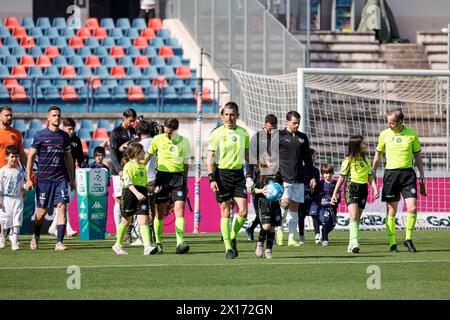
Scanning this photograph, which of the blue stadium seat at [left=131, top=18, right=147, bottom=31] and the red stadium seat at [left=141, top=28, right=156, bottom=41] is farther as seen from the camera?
the blue stadium seat at [left=131, top=18, right=147, bottom=31]

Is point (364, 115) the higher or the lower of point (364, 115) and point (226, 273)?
the higher

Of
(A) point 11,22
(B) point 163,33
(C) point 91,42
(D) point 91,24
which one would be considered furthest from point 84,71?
(A) point 11,22

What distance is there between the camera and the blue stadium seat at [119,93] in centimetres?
3050

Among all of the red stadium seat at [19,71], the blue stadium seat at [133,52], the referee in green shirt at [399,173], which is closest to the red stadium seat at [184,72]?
the blue stadium seat at [133,52]

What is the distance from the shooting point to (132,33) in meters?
33.8

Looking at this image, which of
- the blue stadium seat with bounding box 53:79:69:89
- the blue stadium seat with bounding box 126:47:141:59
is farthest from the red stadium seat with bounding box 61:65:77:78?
the blue stadium seat with bounding box 126:47:141:59

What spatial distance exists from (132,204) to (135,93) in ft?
46.2

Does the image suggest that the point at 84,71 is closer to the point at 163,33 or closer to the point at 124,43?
the point at 124,43

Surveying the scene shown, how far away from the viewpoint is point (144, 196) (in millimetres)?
16547

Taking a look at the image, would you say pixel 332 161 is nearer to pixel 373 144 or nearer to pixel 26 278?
pixel 373 144

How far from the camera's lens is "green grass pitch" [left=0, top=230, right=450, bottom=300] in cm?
1210

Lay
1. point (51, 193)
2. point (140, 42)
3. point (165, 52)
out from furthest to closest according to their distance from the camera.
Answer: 1. point (140, 42)
2. point (165, 52)
3. point (51, 193)

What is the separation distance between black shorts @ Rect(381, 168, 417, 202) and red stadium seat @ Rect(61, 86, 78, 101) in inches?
570

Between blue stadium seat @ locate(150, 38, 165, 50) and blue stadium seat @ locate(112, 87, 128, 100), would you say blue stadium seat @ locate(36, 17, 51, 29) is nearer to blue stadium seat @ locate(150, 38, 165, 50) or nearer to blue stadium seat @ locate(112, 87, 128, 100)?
blue stadium seat @ locate(150, 38, 165, 50)
